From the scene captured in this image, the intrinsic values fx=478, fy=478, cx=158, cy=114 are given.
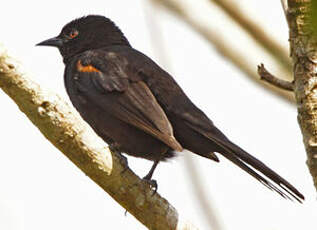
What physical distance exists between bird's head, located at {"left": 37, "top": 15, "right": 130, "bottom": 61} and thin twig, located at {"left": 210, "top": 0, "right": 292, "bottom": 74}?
147cm

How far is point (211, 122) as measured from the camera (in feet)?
14.8

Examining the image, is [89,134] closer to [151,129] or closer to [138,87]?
[151,129]

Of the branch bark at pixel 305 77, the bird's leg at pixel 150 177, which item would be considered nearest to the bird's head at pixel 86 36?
the bird's leg at pixel 150 177

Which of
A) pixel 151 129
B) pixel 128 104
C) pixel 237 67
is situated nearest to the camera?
pixel 151 129

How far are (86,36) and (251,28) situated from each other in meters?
2.03

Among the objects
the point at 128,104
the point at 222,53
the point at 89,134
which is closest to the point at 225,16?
the point at 222,53

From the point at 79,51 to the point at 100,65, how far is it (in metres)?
1.15

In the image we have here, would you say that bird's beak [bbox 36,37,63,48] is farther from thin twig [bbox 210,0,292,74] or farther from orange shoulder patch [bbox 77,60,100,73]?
thin twig [bbox 210,0,292,74]

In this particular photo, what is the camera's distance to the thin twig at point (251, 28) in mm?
5082

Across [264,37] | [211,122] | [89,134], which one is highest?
[264,37]

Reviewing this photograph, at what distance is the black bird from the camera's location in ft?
13.1

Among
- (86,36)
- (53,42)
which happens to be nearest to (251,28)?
(86,36)

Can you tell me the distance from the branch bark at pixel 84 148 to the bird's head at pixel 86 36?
9.20 feet

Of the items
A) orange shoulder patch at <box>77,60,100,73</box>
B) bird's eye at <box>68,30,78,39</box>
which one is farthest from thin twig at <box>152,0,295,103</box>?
orange shoulder patch at <box>77,60,100,73</box>
